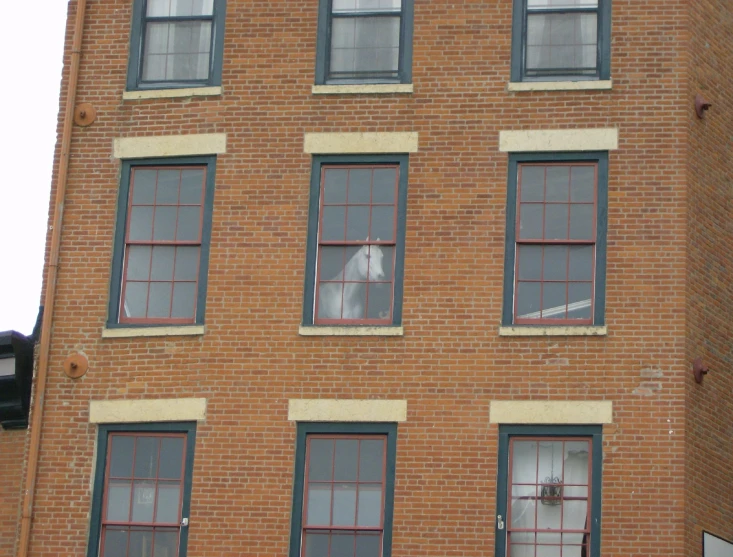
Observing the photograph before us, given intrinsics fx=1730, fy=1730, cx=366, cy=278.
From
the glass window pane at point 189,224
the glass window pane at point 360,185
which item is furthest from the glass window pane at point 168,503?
the glass window pane at point 360,185

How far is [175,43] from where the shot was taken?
24.3 metres

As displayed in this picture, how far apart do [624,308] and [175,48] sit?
24.0ft

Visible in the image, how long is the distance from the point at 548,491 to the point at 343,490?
102 inches

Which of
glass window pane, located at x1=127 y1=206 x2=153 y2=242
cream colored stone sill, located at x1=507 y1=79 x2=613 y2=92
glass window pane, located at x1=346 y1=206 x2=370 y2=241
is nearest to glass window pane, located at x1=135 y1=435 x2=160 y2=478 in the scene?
glass window pane, located at x1=127 y1=206 x2=153 y2=242

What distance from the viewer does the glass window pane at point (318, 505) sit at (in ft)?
71.7

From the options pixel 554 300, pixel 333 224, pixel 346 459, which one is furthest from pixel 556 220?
pixel 346 459

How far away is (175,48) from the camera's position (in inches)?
955

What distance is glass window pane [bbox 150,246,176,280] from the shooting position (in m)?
23.2

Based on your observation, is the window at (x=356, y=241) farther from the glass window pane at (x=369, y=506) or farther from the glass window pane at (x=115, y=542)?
the glass window pane at (x=115, y=542)

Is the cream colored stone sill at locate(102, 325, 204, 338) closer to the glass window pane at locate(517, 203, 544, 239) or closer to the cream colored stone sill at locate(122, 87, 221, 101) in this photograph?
the cream colored stone sill at locate(122, 87, 221, 101)

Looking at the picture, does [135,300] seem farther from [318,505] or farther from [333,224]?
[318,505]

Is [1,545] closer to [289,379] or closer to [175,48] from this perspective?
[289,379]

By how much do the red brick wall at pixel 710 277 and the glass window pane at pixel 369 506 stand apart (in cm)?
382

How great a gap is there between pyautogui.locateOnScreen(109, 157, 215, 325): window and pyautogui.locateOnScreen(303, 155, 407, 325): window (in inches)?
59.1
